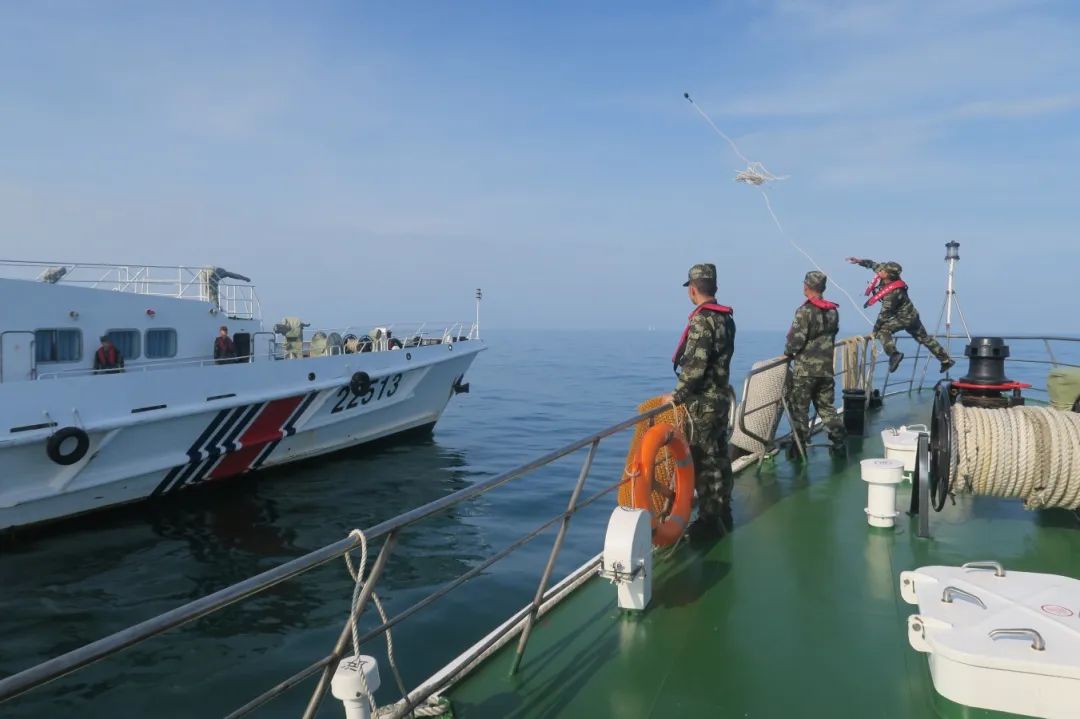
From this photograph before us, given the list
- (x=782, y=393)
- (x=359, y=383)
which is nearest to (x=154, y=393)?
(x=359, y=383)

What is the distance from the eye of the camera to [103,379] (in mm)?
10305

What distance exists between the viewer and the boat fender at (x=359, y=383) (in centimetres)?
1435

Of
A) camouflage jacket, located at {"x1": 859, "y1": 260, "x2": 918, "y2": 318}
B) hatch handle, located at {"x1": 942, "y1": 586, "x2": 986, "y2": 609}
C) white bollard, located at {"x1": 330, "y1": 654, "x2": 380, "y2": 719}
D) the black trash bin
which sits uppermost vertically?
camouflage jacket, located at {"x1": 859, "y1": 260, "x2": 918, "y2": 318}

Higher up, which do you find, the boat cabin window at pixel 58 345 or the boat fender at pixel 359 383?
the boat cabin window at pixel 58 345

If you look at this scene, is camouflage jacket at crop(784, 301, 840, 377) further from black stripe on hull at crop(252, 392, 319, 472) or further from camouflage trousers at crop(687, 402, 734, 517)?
black stripe on hull at crop(252, 392, 319, 472)

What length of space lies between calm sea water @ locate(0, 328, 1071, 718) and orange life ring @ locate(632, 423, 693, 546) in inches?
90.0

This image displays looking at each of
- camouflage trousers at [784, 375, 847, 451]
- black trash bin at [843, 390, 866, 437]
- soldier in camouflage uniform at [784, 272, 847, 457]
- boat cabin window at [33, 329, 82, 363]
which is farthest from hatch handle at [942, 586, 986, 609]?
boat cabin window at [33, 329, 82, 363]

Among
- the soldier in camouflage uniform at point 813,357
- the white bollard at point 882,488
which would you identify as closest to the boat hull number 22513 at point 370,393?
the soldier in camouflage uniform at point 813,357

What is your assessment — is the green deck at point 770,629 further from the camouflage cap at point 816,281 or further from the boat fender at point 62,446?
the boat fender at point 62,446

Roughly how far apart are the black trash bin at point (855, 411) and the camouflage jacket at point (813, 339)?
6.02 ft

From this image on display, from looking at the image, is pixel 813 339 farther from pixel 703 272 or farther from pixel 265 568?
pixel 265 568

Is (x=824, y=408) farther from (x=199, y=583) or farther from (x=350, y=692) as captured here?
(x=199, y=583)

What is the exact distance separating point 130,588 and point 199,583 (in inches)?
28.3

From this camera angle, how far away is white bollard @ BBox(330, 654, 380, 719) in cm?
234
